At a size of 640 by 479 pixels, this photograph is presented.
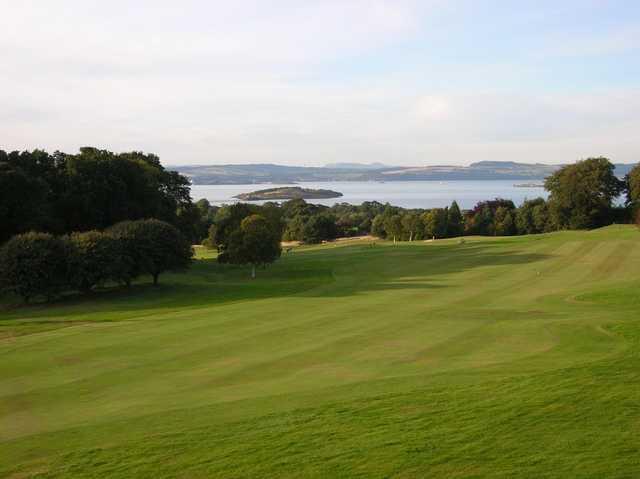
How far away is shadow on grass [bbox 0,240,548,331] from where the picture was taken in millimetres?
36094

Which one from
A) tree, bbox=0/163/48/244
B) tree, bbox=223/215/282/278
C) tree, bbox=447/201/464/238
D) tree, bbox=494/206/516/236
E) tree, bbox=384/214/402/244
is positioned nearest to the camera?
tree, bbox=0/163/48/244

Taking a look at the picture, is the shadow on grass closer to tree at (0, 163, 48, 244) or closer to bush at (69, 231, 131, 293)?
bush at (69, 231, 131, 293)

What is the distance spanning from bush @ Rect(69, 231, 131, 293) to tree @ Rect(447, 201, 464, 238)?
214 feet

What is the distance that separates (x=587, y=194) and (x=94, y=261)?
6829 centimetres

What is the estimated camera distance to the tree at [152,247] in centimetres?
4531

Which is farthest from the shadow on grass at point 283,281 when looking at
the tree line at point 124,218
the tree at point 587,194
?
the tree at point 587,194

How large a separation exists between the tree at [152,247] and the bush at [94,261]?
128 centimetres

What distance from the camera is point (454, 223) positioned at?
102 m

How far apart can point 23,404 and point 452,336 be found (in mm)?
13555

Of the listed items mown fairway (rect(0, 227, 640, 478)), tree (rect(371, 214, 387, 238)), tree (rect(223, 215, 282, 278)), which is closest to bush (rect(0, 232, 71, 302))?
mown fairway (rect(0, 227, 640, 478))

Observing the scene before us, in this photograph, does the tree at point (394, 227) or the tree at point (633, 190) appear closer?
the tree at point (633, 190)

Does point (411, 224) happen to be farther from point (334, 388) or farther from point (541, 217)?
point (334, 388)

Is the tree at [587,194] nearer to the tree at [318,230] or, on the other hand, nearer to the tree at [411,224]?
the tree at [411,224]

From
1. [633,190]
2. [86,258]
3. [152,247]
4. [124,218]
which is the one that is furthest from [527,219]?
[86,258]
